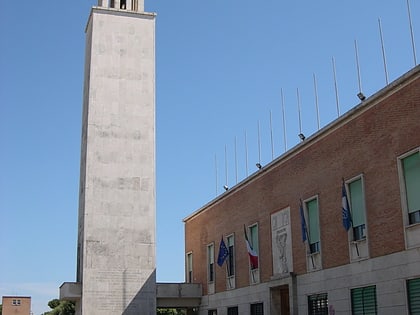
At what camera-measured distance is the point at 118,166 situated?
38344 mm

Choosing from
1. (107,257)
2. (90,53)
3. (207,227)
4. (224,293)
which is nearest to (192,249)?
(207,227)

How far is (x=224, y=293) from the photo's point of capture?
128 ft

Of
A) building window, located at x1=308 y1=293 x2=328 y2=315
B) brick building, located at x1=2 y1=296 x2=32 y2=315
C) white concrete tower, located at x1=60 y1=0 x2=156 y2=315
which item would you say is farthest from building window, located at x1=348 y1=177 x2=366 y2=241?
brick building, located at x1=2 y1=296 x2=32 y2=315

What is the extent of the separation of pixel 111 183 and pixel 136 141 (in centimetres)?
300

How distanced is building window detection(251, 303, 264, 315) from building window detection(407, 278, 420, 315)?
41.9ft

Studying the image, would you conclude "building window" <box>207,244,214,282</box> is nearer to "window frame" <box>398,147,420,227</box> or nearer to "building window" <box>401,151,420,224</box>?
"window frame" <box>398,147,420,227</box>

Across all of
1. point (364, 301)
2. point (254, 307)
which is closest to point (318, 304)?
point (364, 301)

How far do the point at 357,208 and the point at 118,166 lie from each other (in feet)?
55.7

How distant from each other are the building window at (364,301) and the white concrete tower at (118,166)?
14883mm

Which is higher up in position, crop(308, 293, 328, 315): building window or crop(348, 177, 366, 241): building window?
crop(348, 177, 366, 241): building window

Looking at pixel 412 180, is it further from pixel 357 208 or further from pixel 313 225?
pixel 313 225

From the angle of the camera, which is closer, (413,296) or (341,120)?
(413,296)

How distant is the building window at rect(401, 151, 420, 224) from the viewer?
2202cm

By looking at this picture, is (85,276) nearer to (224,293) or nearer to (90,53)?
(224,293)
